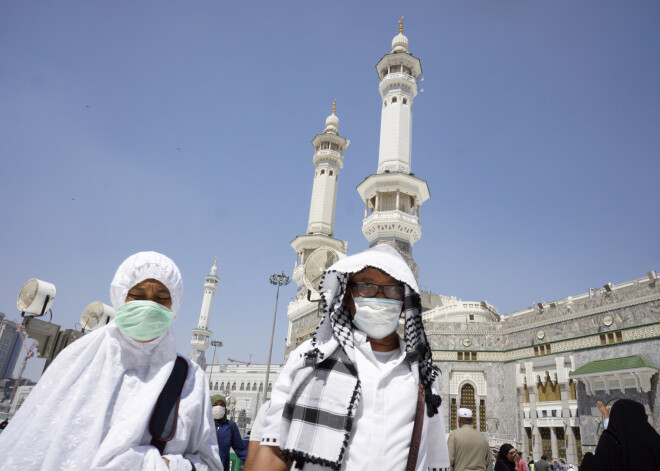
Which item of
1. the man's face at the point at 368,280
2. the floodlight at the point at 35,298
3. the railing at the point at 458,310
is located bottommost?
the man's face at the point at 368,280

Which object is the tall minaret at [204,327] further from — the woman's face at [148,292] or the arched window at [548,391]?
the woman's face at [148,292]

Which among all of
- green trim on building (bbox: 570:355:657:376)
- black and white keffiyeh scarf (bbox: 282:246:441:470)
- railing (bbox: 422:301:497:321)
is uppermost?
railing (bbox: 422:301:497:321)

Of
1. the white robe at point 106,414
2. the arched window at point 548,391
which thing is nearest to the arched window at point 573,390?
the arched window at point 548,391

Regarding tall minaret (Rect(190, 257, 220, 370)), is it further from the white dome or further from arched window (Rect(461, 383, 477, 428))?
the white dome

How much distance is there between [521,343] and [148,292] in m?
20.4

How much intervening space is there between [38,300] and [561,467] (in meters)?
15.8

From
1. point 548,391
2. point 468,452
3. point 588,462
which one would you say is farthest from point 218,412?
point 548,391

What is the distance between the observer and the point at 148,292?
195 centimetres

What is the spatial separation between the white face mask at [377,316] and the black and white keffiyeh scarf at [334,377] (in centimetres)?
7

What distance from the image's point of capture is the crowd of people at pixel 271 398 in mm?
1534

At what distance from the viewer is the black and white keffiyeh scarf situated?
152cm

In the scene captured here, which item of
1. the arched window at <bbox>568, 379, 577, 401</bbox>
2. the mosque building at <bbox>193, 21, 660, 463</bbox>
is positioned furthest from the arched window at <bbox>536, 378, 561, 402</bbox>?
the arched window at <bbox>568, 379, 577, 401</bbox>

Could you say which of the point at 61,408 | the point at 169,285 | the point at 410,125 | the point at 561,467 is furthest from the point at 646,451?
the point at 410,125

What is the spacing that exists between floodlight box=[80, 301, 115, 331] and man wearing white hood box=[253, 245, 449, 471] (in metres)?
7.94
